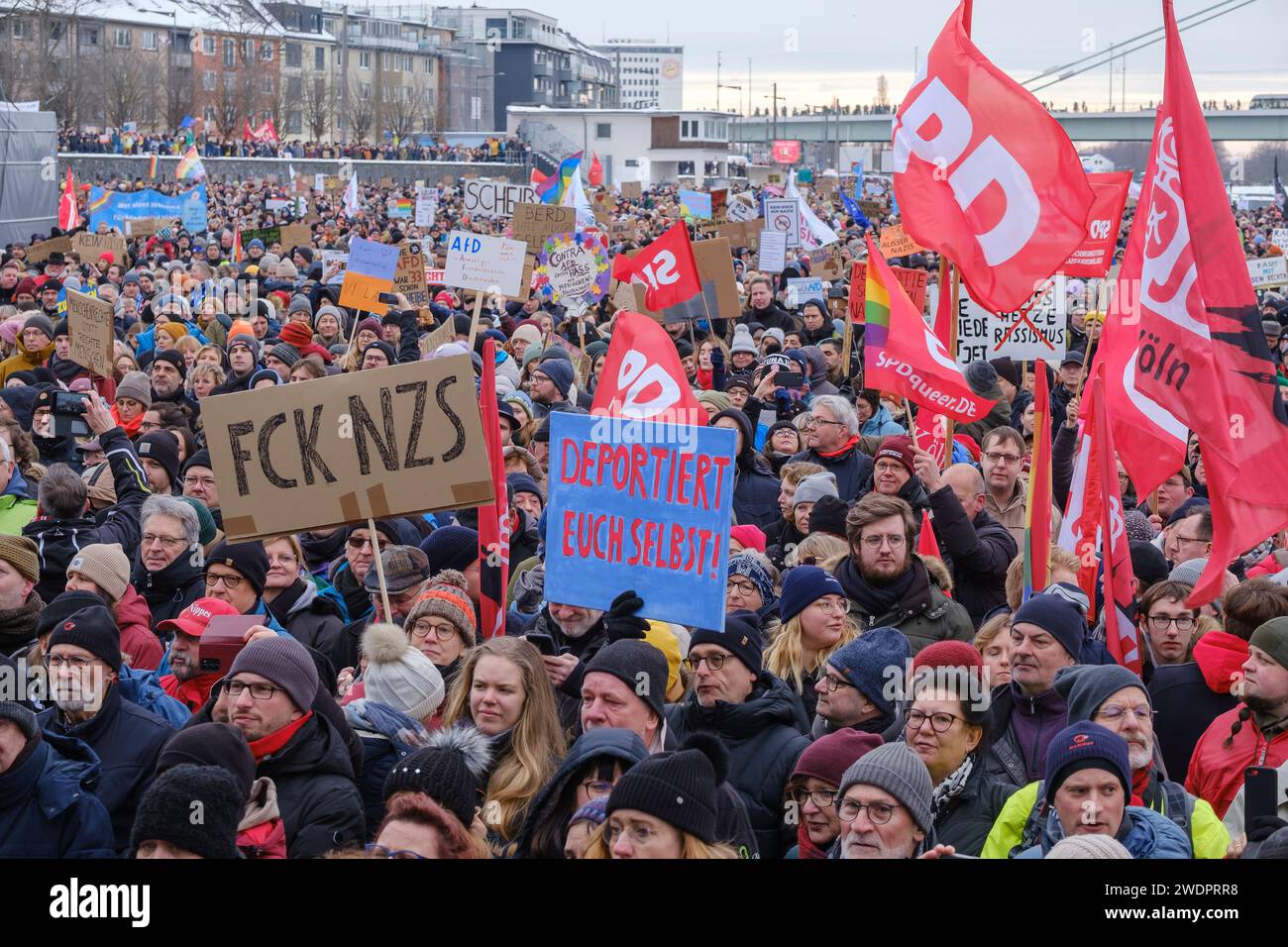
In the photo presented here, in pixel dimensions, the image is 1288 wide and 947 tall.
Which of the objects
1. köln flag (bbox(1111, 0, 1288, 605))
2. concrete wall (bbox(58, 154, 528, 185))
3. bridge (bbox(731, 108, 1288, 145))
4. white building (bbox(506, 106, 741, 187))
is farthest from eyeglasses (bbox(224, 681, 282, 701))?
white building (bbox(506, 106, 741, 187))

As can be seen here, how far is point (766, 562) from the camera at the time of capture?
21.0 feet

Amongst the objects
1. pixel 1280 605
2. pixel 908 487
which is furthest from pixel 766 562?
pixel 1280 605

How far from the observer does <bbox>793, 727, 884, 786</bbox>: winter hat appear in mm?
4398

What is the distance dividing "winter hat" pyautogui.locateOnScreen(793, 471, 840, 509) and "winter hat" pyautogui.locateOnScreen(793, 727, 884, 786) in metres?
2.92

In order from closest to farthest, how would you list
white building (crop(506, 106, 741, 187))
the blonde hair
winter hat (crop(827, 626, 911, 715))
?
the blonde hair, winter hat (crop(827, 626, 911, 715)), white building (crop(506, 106, 741, 187))

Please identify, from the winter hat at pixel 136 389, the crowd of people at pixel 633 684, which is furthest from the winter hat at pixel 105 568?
the winter hat at pixel 136 389

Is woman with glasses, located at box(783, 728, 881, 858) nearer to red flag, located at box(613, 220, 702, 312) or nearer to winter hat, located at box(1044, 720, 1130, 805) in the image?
winter hat, located at box(1044, 720, 1130, 805)

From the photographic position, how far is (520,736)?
470cm

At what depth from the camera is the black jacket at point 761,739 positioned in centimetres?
465

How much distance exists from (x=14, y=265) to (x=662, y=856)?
51.9ft

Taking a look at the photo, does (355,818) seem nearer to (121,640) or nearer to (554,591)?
(554,591)

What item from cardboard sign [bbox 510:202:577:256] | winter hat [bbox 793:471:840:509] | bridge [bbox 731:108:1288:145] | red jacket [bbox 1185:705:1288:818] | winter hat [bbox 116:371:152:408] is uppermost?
bridge [bbox 731:108:1288:145]

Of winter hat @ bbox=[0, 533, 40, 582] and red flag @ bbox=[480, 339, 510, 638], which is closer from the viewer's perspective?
winter hat @ bbox=[0, 533, 40, 582]

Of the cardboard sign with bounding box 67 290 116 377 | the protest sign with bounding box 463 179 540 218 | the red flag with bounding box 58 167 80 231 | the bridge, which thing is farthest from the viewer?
the bridge
